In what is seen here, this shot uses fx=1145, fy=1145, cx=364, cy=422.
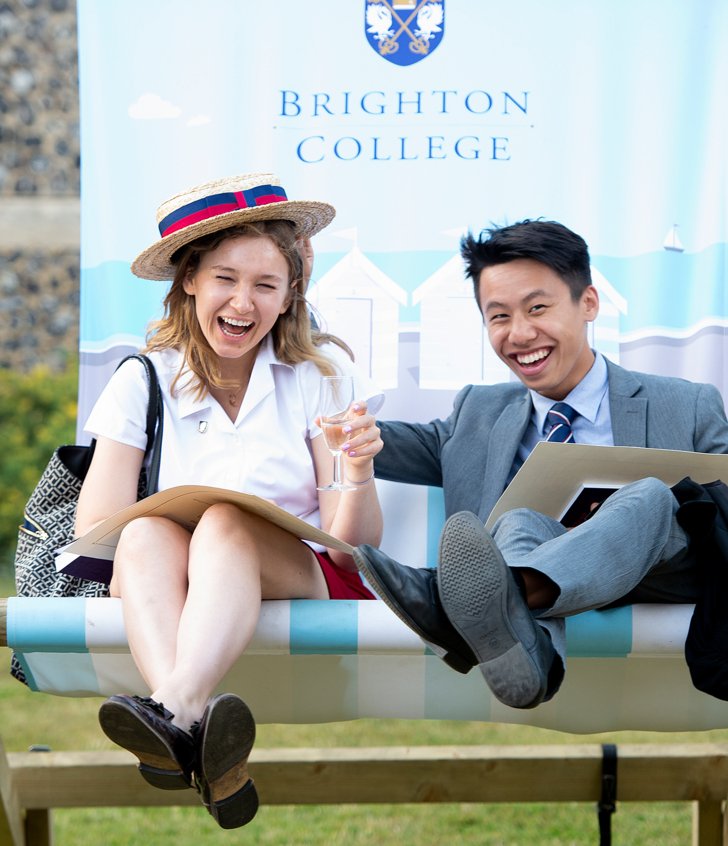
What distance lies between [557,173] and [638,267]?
0.37 metres

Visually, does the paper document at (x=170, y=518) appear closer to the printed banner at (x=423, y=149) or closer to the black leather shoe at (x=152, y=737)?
the black leather shoe at (x=152, y=737)

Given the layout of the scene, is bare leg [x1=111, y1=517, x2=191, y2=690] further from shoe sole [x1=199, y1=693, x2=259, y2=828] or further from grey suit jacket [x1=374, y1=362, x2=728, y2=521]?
grey suit jacket [x1=374, y1=362, x2=728, y2=521]

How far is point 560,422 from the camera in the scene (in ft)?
8.89

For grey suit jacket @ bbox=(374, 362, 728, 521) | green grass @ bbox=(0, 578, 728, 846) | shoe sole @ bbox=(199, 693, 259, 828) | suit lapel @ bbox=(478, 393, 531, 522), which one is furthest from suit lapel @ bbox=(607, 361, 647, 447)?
green grass @ bbox=(0, 578, 728, 846)

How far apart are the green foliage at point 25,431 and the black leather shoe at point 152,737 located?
4702 mm

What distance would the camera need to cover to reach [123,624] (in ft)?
6.97

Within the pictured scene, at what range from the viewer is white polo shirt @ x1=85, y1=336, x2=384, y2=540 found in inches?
101

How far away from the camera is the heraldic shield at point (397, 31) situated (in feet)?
11.3

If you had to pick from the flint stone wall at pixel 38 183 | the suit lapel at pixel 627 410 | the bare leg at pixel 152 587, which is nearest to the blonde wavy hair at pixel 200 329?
the bare leg at pixel 152 587

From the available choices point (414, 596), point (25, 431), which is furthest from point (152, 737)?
point (25, 431)

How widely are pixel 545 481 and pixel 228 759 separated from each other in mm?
783

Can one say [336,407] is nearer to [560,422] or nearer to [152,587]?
[152,587]

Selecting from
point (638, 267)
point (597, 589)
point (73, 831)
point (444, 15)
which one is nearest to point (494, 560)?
point (597, 589)

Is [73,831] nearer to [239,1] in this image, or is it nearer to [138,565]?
[138,565]
